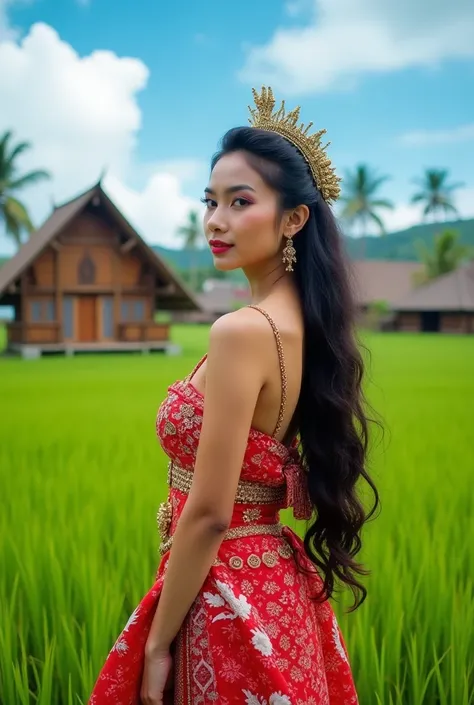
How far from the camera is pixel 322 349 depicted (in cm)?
98

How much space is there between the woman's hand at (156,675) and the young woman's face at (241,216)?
1.76ft

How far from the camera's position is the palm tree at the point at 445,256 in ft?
69.0

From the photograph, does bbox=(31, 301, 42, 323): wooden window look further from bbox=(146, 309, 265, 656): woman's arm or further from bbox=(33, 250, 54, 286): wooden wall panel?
bbox=(146, 309, 265, 656): woman's arm

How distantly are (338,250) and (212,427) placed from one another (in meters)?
0.37

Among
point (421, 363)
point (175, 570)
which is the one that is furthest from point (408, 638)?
point (421, 363)

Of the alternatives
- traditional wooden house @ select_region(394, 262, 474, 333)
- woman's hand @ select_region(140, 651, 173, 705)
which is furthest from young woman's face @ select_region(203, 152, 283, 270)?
traditional wooden house @ select_region(394, 262, 474, 333)

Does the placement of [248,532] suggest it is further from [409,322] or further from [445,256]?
[445,256]

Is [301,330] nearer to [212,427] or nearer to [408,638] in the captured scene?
[212,427]

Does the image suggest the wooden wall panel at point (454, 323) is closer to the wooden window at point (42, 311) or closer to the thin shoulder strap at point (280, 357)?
the wooden window at point (42, 311)

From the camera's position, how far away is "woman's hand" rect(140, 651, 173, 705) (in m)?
0.89

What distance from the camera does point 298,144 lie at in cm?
100

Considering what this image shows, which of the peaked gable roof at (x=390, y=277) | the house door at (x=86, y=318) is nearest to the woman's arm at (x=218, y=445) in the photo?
the house door at (x=86, y=318)

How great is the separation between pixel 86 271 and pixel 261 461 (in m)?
9.83

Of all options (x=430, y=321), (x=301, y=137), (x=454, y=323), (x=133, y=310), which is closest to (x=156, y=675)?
(x=301, y=137)
